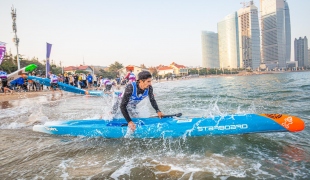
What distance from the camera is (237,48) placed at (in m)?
166

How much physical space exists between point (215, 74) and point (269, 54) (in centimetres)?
7225

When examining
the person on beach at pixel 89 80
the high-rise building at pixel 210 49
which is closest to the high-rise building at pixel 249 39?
the high-rise building at pixel 210 49

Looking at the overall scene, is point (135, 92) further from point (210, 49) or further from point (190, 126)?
point (210, 49)

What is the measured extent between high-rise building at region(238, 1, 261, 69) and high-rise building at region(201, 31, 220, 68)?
24.8 m

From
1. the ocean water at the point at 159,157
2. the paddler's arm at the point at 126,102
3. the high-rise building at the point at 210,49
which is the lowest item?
the ocean water at the point at 159,157

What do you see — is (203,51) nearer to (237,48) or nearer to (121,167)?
(237,48)

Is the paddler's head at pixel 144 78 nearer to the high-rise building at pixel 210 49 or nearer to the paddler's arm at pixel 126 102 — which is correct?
the paddler's arm at pixel 126 102

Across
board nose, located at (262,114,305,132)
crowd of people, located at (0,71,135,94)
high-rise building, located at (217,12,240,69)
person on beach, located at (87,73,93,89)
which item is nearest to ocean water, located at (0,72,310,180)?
board nose, located at (262,114,305,132)

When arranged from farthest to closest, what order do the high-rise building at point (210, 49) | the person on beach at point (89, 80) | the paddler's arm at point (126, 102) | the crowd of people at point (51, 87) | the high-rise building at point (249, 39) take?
the high-rise building at point (210, 49), the high-rise building at point (249, 39), the person on beach at point (89, 80), the crowd of people at point (51, 87), the paddler's arm at point (126, 102)

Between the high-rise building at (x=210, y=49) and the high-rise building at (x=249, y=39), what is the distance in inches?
975

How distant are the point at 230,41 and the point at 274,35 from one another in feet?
138

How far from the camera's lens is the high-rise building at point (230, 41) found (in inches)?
6467

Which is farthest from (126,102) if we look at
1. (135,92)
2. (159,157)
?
(159,157)

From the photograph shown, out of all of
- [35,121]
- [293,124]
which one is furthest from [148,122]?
[35,121]
